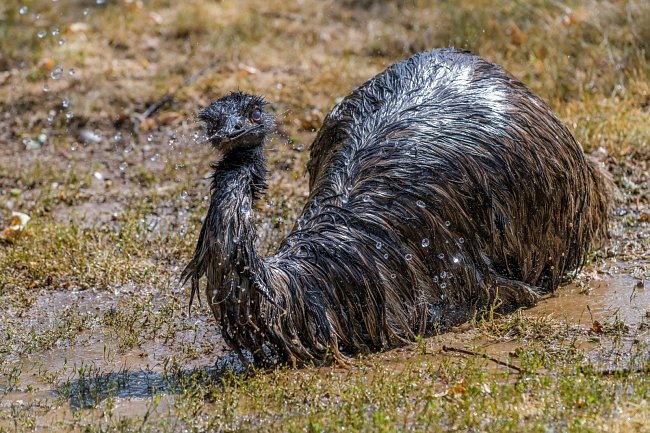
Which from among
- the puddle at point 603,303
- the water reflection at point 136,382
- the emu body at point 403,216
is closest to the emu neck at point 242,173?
the emu body at point 403,216

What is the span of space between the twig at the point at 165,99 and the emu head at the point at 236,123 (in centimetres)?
482

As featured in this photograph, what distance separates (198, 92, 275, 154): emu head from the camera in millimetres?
5176

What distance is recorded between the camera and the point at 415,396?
5113mm

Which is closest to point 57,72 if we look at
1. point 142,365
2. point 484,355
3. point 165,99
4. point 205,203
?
point 165,99

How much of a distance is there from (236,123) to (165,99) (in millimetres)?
5304

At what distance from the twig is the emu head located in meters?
4.82

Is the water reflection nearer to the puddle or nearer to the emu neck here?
the emu neck

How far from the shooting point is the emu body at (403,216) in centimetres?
519

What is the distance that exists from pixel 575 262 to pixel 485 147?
1115 millimetres

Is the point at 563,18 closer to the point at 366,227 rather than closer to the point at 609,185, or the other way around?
the point at 609,185

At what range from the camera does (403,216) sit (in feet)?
19.2

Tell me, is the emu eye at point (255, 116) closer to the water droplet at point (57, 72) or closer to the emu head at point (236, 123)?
the emu head at point (236, 123)

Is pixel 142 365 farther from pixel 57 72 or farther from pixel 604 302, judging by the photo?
pixel 57 72

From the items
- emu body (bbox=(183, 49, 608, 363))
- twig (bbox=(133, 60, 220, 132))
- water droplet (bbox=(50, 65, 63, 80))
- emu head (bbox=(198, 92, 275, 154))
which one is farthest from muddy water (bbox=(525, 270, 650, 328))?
water droplet (bbox=(50, 65, 63, 80))
